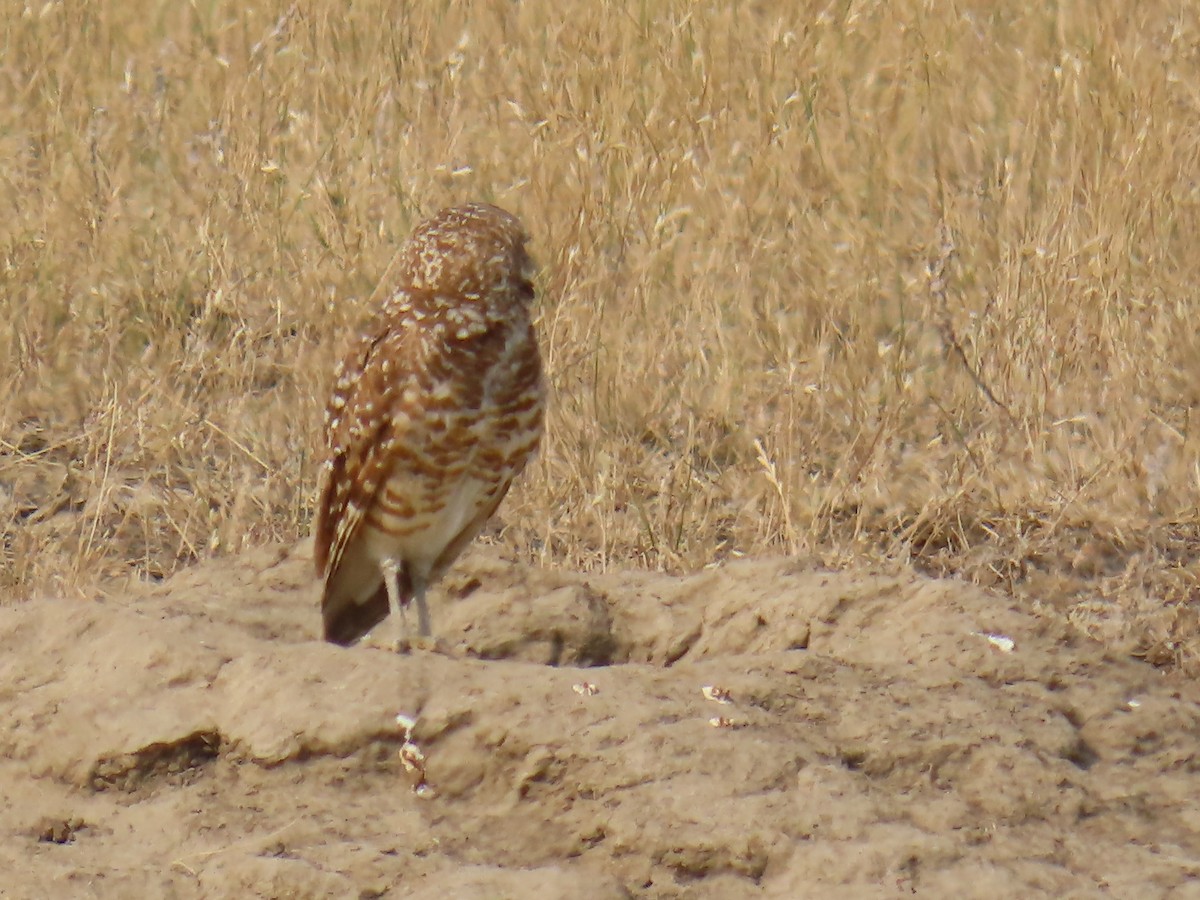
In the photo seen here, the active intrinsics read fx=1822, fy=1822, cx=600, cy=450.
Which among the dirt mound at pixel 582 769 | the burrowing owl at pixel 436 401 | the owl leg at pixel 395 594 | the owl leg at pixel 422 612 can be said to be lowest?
the owl leg at pixel 422 612

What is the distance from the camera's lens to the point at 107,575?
583 cm

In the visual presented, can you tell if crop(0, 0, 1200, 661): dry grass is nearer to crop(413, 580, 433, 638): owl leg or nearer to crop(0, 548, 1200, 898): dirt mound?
crop(413, 580, 433, 638): owl leg

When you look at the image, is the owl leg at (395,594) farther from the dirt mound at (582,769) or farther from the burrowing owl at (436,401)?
the dirt mound at (582,769)

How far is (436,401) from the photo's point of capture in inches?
182

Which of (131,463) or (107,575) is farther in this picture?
(131,463)

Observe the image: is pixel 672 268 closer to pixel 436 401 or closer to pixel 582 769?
pixel 436 401

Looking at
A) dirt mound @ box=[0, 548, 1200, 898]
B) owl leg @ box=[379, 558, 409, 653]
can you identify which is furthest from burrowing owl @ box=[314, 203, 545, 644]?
dirt mound @ box=[0, 548, 1200, 898]

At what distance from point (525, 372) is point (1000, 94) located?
4047 millimetres

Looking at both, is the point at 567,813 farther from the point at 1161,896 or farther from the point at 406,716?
the point at 1161,896

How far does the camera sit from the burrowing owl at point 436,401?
4.63 meters

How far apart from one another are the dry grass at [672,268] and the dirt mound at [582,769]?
130cm

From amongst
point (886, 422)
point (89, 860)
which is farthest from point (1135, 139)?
point (89, 860)

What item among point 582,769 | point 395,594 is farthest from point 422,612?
point 582,769

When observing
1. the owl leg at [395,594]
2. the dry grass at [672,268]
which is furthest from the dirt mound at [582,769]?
the dry grass at [672,268]
